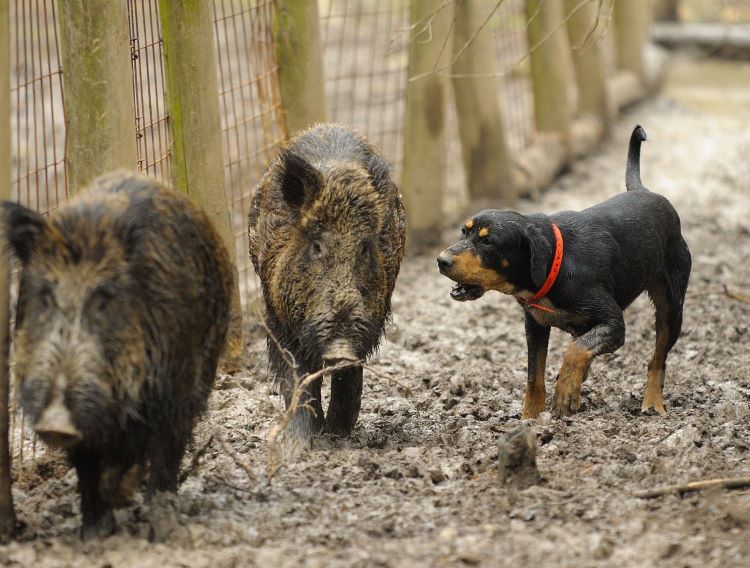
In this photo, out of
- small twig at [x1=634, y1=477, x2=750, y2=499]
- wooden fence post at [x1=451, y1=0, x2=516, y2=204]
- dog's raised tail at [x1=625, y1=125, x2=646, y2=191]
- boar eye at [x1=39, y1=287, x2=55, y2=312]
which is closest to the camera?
boar eye at [x1=39, y1=287, x2=55, y2=312]

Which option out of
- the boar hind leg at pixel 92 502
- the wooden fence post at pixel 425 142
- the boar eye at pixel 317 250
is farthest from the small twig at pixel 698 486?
the wooden fence post at pixel 425 142

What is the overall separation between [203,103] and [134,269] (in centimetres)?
261

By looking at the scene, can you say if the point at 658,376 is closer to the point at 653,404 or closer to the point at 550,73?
the point at 653,404

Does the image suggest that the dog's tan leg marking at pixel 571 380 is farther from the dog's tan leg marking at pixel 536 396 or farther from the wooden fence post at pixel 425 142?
the wooden fence post at pixel 425 142

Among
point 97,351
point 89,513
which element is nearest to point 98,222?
point 97,351

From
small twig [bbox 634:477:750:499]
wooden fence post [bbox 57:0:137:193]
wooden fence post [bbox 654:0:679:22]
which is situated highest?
wooden fence post [bbox 654:0:679:22]

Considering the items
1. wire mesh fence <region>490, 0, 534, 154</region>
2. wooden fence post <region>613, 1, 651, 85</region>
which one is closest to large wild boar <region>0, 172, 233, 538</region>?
wire mesh fence <region>490, 0, 534, 154</region>

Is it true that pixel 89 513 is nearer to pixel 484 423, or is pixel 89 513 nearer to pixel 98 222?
pixel 98 222

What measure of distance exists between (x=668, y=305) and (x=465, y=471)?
2.07 m

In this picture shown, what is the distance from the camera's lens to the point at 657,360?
22.9 ft

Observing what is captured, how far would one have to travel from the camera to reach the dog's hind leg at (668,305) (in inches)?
274

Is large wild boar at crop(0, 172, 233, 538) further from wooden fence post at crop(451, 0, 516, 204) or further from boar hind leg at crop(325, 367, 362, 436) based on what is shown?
wooden fence post at crop(451, 0, 516, 204)

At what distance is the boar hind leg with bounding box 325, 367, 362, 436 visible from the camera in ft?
21.1

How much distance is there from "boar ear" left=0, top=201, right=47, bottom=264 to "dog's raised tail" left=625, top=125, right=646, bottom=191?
401cm
